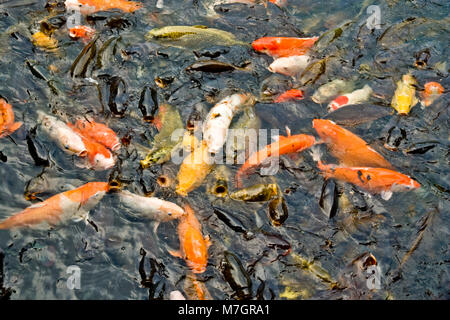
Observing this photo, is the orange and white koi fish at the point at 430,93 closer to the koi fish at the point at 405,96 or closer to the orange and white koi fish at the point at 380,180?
the koi fish at the point at 405,96

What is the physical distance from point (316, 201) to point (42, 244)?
2870mm

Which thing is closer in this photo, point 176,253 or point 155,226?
point 176,253

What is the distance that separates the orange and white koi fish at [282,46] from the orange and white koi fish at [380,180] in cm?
209

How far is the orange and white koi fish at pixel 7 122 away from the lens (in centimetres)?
488

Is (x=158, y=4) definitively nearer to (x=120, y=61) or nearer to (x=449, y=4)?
(x=120, y=61)

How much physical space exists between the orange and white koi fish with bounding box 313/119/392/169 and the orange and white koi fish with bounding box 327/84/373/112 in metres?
0.35

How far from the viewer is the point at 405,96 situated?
5.45 metres

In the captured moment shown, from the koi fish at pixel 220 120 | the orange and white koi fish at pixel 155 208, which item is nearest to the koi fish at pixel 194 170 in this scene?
the koi fish at pixel 220 120

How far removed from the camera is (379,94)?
5.57 m

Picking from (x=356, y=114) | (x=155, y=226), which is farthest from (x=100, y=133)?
(x=356, y=114)

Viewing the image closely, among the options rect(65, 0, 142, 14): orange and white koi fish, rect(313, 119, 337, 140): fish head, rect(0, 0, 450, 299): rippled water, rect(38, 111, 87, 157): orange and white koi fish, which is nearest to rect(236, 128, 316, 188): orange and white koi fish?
rect(0, 0, 450, 299): rippled water

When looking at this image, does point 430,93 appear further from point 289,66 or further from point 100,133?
point 100,133

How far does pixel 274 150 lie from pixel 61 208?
235cm

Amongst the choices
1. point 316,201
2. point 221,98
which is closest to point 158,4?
point 221,98
